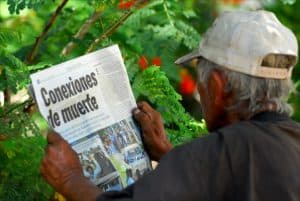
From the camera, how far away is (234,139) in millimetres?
2766

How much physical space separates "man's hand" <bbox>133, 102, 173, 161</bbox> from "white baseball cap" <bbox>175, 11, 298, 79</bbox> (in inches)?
15.6

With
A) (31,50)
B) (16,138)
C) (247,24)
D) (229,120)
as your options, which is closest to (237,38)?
(247,24)

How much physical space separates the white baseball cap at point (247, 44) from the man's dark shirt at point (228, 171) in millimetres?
211

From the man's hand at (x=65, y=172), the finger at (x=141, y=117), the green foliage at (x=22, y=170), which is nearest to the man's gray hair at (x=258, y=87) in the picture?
the finger at (x=141, y=117)

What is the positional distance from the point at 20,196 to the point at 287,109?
1.26 m

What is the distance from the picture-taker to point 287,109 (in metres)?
3.00

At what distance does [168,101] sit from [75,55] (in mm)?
638

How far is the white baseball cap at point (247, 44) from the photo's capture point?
2.90 m

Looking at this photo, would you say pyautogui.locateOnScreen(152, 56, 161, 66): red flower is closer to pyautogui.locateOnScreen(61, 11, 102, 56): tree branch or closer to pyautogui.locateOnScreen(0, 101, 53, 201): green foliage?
pyautogui.locateOnScreen(61, 11, 102, 56): tree branch

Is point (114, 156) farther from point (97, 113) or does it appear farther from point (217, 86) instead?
point (217, 86)

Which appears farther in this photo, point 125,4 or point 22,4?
point 125,4

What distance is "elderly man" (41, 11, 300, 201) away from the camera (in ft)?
8.86

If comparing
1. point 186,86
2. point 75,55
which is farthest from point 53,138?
point 186,86

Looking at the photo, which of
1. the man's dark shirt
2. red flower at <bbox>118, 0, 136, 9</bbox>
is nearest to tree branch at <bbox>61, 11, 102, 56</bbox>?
red flower at <bbox>118, 0, 136, 9</bbox>
